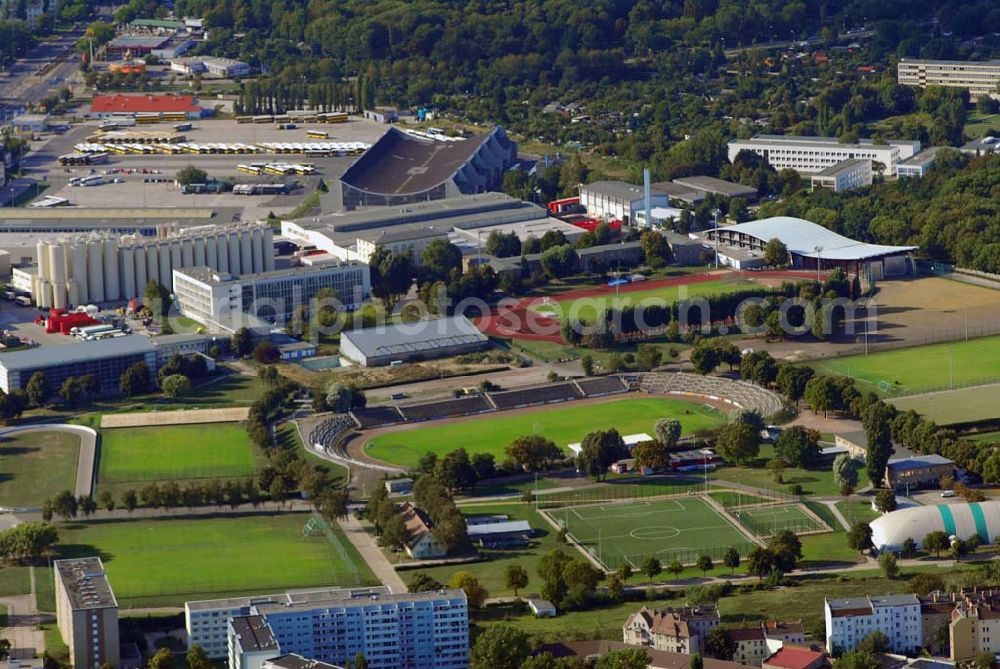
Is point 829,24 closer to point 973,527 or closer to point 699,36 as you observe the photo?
point 699,36

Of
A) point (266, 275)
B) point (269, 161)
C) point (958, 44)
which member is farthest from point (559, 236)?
point (958, 44)

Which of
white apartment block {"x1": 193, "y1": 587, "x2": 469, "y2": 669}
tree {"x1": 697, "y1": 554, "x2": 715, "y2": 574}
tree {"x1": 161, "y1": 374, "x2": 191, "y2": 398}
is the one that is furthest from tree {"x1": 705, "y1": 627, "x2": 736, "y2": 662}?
tree {"x1": 161, "y1": 374, "x2": 191, "y2": 398}

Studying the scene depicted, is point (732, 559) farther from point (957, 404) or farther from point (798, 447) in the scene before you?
point (957, 404)

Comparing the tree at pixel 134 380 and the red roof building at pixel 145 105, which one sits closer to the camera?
the tree at pixel 134 380

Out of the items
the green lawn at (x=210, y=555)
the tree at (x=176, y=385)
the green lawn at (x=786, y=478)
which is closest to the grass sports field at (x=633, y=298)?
the tree at (x=176, y=385)

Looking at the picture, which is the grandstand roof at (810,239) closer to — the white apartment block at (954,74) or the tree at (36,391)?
the tree at (36,391)

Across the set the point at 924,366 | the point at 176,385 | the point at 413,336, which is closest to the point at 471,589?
the point at 176,385
